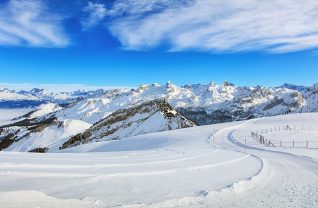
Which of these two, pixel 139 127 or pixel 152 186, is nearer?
pixel 152 186

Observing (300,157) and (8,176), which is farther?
(300,157)

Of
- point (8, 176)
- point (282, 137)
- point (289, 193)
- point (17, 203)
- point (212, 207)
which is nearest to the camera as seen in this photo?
point (17, 203)

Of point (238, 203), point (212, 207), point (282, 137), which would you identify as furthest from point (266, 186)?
point (282, 137)

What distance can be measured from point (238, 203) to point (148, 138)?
63092 millimetres

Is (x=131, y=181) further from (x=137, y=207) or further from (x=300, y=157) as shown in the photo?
(x=300, y=157)

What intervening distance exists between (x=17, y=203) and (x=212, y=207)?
748 cm

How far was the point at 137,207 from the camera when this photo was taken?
14.6m

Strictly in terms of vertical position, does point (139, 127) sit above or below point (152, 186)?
below

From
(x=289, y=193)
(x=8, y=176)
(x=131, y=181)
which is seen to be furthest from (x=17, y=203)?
(x=289, y=193)

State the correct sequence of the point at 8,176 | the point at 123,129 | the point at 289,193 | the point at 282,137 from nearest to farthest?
the point at 8,176 < the point at 289,193 < the point at 282,137 < the point at 123,129

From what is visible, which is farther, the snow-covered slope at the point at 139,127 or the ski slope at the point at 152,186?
the snow-covered slope at the point at 139,127

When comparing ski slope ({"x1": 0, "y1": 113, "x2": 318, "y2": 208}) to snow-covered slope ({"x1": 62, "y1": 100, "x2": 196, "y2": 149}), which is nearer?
ski slope ({"x1": 0, "y1": 113, "x2": 318, "y2": 208})

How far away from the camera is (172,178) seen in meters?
Answer: 21.0

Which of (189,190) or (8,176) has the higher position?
(8,176)
